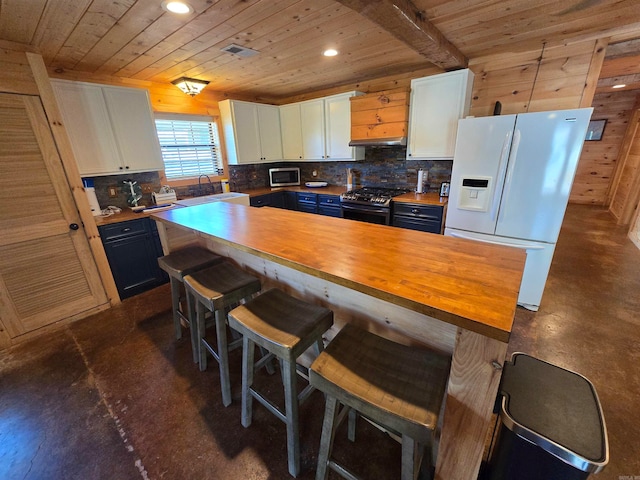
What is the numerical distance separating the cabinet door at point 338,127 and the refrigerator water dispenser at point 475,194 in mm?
1700

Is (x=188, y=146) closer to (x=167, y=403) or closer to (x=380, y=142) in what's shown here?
(x=380, y=142)

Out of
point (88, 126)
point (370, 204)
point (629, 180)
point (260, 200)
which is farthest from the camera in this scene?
point (629, 180)

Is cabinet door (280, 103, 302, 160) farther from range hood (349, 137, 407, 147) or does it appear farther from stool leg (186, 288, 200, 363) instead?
stool leg (186, 288, 200, 363)

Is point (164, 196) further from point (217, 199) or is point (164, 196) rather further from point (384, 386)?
point (384, 386)

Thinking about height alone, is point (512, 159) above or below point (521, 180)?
above

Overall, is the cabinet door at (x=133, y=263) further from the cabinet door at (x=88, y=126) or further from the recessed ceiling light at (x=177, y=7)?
the recessed ceiling light at (x=177, y=7)

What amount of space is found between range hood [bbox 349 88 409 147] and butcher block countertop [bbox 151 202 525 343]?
1.99 meters

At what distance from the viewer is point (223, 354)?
5.10ft

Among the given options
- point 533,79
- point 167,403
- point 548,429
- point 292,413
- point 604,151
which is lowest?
point 167,403

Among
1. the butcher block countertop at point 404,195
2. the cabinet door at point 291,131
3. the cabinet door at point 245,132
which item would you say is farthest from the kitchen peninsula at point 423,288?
the cabinet door at point 291,131

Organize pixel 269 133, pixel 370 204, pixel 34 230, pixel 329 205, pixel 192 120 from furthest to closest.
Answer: pixel 269 133 < pixel 329 205 < pixel 192 120 < pixel 370 204 < pixel 34 230

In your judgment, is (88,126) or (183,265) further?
(88,126)

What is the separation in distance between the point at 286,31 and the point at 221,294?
81.4 inches

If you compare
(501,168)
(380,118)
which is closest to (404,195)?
(380,118)
